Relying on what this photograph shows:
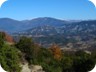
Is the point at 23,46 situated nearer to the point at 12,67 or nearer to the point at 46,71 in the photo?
the point at 46,71

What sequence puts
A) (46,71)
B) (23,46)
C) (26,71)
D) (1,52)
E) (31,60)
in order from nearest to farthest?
(1,52)
(26,71)
(46,71)
(31,60)
(23,46)

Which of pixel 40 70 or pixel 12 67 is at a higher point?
pixel 12 67

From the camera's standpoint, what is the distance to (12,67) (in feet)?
17.9

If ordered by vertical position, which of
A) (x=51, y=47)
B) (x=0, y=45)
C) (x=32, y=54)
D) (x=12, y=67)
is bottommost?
(x=51, y=47)

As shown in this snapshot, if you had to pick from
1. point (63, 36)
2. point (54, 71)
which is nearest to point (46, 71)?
point (54, 71)

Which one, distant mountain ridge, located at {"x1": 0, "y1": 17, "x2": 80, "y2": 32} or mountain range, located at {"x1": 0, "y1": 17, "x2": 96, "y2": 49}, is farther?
mountain range, located at {"x1": 0, "y1": 17, "x2": 96, "y2": 49}

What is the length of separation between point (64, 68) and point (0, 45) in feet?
17.2

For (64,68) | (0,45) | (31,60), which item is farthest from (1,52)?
(64,68)

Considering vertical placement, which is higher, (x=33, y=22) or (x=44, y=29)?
(x=33, y=22)

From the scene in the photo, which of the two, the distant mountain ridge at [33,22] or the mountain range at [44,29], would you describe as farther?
the mountain range at [44,29]

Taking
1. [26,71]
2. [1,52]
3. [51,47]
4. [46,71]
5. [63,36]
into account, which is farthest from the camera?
[51,47]

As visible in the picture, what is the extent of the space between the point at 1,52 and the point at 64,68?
17.9 ft

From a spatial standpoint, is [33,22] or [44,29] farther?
[33,22]

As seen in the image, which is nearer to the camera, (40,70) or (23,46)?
(40,70)
